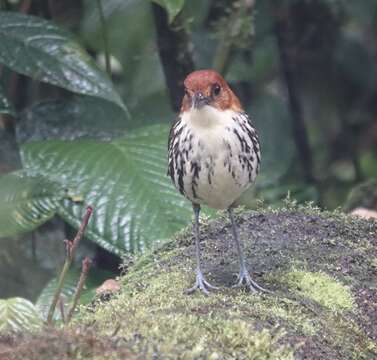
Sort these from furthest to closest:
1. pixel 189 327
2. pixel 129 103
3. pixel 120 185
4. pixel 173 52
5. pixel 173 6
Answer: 1. pixel 129 103
2. pixel 173 52
3. pixel 120 185
4. pixel 173 6
5. pixel 189 327

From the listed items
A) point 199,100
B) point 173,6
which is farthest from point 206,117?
point 173,6

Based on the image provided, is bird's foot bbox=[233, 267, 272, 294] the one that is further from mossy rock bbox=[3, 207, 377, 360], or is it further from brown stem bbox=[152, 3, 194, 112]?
brown stem bbox=[152, 3, 194, 112]

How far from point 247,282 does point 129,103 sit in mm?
2431

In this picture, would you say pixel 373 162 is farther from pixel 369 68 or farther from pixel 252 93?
pixel 252 93

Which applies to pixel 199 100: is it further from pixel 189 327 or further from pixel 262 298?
pixel 189 327

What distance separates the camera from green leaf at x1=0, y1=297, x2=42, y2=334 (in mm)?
2783

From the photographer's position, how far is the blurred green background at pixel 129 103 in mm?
4246

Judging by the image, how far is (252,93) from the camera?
21.5 ft

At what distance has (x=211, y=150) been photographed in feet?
10.8

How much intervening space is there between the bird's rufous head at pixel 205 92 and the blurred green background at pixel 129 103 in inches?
32.0

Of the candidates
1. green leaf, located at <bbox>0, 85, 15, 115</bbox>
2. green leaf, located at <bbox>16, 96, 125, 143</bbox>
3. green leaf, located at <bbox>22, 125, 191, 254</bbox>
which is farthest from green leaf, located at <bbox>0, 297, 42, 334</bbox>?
green leaf, located at <bbox>16, 96, 125, 143</bbox>

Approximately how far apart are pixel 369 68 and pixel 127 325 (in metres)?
5.31

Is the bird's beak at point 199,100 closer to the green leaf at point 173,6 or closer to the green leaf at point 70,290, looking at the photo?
the green leaf at point 173,6

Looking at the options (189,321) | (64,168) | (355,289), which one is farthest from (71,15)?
(189,321)
